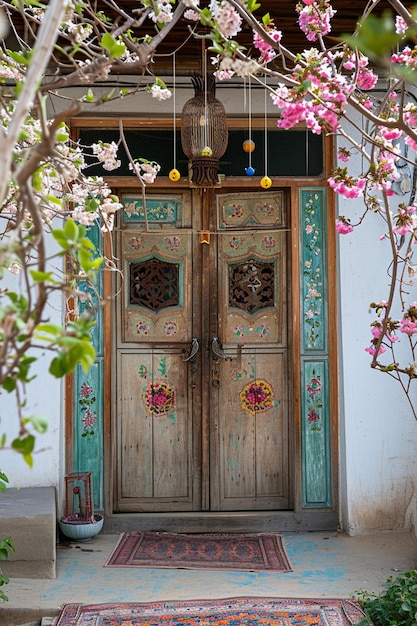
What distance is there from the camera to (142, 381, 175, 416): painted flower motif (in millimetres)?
5664

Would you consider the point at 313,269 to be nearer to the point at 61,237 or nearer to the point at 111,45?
the point at 111,45

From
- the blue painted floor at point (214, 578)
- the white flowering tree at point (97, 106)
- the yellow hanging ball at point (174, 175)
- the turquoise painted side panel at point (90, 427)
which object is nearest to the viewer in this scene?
the white flowering tree at point (97, 106)

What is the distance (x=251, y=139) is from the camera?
18.4 feet

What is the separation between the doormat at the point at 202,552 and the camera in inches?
190

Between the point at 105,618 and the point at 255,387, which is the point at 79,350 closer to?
the point at 105,618

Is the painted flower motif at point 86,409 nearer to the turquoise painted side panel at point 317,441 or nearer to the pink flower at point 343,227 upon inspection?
the turquoise painted side panel at point 317,441

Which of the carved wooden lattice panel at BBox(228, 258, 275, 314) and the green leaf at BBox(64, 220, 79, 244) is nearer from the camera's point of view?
the green leaf at BBox(64, 220, 79, 244)

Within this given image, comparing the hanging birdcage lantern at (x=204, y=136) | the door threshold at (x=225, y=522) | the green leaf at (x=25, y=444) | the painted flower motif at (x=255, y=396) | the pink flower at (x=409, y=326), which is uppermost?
the hanging birdcage lantern at (x=204, y=136)

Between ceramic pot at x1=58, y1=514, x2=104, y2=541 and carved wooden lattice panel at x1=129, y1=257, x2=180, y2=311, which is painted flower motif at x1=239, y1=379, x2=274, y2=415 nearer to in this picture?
carved wooden lattice panel at x1=129, y1=257, x2=180, y2=311

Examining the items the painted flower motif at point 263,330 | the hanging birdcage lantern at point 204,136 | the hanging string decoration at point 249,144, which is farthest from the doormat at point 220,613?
the hanging string decoration at point 249,144

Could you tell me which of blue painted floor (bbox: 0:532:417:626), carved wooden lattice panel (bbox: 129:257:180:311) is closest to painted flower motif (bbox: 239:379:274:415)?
carved wooden lattice panel (bbox: 129:257:180:311)

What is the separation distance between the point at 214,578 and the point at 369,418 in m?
1.49

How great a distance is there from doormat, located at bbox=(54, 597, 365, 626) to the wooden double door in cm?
151

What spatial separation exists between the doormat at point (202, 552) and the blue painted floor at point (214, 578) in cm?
9
